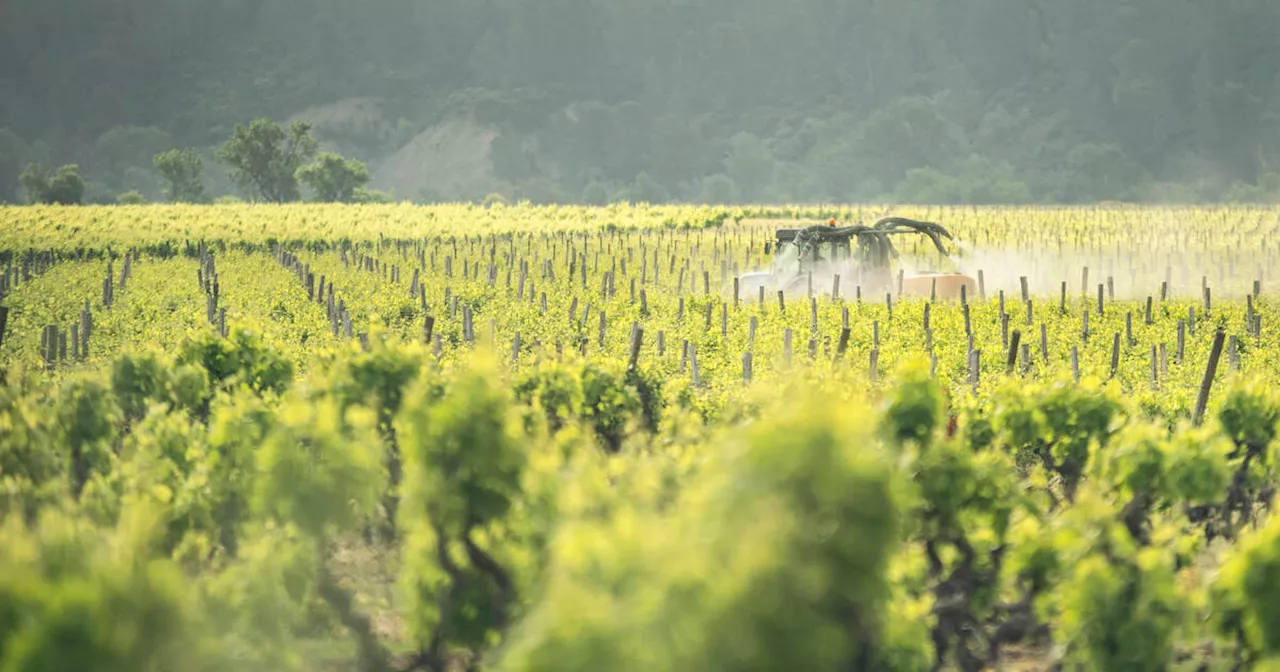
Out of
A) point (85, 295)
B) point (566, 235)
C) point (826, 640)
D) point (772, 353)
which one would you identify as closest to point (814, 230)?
point (772, 353)

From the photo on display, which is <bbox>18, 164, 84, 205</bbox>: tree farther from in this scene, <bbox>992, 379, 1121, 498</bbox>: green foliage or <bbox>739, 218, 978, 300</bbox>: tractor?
<bbox>992, 379, 1121, 498</bbox>: green foliage

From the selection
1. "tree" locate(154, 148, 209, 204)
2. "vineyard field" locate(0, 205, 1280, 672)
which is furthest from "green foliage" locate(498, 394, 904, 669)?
"tree" locate(154, 148, 209, 204)

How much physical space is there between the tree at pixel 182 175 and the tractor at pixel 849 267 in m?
114

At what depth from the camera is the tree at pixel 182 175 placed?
140 meters

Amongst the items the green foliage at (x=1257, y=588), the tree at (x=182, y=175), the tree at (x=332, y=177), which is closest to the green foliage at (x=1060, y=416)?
the green foliage at (x=1257, y=588)

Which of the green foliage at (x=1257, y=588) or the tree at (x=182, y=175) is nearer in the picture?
the green foliage at (x=1257, y=588)

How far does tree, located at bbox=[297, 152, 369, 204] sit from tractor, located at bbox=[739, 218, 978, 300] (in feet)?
324

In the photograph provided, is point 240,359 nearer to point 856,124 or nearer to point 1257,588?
point 1257,588

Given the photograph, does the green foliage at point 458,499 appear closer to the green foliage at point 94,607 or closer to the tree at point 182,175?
the green foliage at point 94,607

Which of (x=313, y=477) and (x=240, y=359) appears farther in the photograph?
(x=240, y=359)

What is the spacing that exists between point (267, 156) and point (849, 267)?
106 metres

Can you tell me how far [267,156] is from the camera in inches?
5167

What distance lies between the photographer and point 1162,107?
168 meters

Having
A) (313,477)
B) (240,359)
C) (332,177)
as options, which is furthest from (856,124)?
(313,477)
